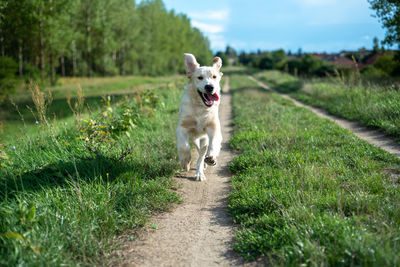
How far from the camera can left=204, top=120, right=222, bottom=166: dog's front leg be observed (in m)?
4.58

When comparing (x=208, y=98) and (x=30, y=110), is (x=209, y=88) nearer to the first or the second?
(x=208, y=98)

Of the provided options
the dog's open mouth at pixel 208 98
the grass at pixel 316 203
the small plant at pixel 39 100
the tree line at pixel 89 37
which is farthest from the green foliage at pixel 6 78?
the grass at pixel 316 203

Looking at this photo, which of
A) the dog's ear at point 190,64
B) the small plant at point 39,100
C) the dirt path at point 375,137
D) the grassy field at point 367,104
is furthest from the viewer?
the grassy field at point 367,104

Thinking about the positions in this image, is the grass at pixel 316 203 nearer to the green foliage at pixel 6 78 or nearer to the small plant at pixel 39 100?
the small plant at pixel 39 100

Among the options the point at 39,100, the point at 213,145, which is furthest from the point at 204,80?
the point at 39,100

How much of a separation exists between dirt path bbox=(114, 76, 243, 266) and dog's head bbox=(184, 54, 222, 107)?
1.54 meters

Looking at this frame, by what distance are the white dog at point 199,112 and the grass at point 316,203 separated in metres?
0.77

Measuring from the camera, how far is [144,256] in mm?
2891

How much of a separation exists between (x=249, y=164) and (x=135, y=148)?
7.42 feet

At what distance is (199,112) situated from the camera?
4.98m

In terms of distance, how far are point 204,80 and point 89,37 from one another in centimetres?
3368

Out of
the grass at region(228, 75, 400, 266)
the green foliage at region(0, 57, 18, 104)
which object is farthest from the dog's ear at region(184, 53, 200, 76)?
the green foliage at region(0, 57, 18, 104)

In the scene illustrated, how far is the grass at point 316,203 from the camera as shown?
8.01 ft

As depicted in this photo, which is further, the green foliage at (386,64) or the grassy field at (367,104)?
the green foliage at (386,64)
